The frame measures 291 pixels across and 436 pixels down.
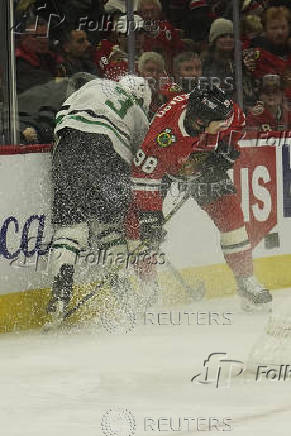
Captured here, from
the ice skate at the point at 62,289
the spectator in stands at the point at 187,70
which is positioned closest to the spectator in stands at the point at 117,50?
the spectator in stands at the point at 187,70

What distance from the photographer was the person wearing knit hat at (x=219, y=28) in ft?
26.8

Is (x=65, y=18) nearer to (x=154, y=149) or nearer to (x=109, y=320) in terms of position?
(x=154, y=149)

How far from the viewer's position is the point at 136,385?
5242 millimetres

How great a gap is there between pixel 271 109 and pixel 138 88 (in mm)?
1607

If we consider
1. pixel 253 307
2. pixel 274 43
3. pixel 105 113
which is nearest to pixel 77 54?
pixel 105 113

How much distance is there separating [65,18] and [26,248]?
4.76ft

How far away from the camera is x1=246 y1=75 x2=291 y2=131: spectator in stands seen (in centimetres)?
831

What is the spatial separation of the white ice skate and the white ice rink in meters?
0.12

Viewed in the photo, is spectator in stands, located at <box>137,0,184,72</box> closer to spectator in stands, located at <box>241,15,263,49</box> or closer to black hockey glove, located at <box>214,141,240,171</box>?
spectator in stands, located at <box>241,15,263,49</box>

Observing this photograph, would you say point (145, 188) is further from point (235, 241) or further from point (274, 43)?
point (274, 43)

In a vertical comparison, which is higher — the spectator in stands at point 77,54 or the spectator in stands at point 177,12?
the spectator in stands at point 177,12

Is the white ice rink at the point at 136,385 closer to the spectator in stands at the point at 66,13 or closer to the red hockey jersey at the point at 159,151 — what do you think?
the red hockey jersey at the point at 159,151

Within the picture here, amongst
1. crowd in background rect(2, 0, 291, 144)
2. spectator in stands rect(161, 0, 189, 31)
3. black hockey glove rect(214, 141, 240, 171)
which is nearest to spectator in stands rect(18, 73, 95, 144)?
crowd in background rect(2, 0, 291, 144)

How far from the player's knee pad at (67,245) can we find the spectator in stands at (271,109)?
181cm
